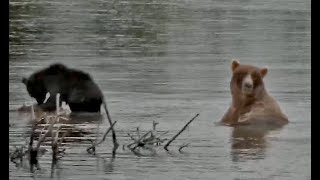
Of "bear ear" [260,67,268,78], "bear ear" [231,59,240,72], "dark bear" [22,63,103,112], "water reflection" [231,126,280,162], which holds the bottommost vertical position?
"water reflection" [231,126,280,162]

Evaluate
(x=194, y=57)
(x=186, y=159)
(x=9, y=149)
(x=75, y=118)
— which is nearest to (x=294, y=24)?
(x=194, y=57)

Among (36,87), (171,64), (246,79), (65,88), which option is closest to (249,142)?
(246,79)

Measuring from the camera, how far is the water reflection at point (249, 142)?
9.48ft

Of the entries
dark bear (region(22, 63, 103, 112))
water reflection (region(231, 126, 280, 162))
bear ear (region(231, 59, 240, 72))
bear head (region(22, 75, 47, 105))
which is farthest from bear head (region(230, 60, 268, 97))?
bear head (region(22, 75, 47, 105))

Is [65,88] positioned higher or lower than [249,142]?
higher

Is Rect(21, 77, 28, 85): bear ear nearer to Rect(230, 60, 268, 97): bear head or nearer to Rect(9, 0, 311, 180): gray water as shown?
Rect(9, 0, 311, 180): gray water

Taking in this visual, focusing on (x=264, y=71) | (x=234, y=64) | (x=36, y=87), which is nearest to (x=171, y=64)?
(x=234, y=64)

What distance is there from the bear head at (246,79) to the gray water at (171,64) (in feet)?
0.10

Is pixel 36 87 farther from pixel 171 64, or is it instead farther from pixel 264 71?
pixel 264 71

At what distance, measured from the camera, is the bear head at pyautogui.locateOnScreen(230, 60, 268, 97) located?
2.91 meters

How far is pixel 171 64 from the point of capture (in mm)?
2998

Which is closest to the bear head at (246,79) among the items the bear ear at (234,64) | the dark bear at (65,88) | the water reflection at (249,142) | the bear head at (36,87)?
the bear ear at (234,64)

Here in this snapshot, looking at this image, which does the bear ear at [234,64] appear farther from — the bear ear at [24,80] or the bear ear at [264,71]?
the bear ear at [24,80]

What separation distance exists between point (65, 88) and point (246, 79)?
64 centimetres
